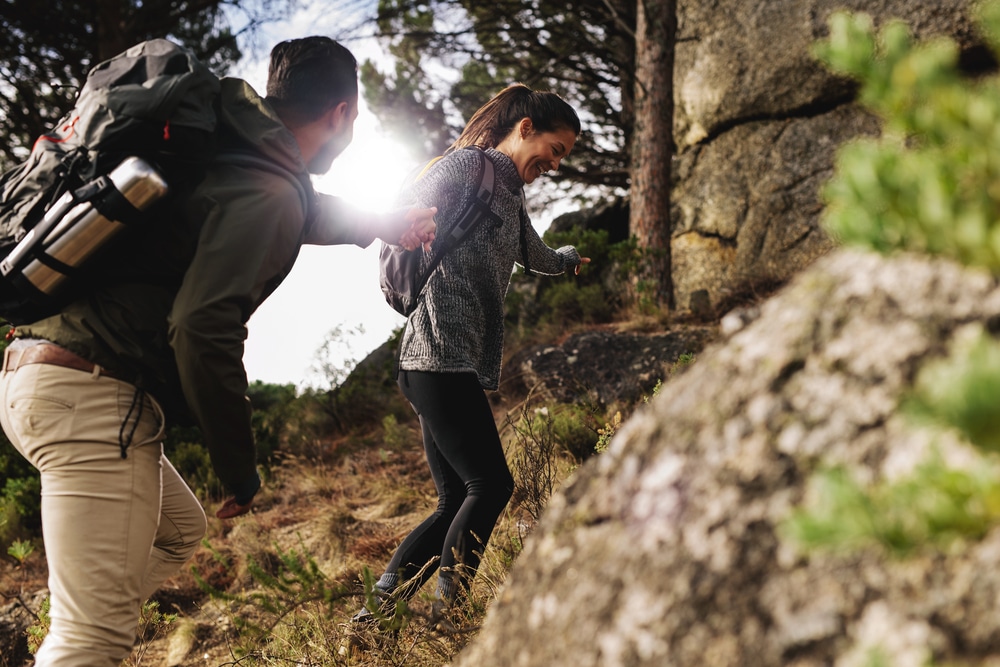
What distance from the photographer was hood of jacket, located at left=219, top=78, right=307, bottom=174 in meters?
1.70

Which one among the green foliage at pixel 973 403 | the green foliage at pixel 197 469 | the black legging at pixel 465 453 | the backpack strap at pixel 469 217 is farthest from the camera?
the green foliage at pixel 197 469

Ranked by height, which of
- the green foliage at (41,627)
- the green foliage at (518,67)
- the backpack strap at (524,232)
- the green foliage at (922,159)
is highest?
the green foliage at (518,67)

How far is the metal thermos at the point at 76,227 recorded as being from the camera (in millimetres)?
1533

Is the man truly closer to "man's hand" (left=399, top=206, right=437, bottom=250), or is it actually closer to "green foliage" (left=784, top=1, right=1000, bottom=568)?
"man's hand" (left=399, top=206, right=437, bottom=250)

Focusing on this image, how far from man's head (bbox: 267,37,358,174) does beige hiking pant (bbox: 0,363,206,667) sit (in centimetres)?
83

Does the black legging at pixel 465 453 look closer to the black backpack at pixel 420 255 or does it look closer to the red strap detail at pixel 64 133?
the black backpack at pixel 420 255

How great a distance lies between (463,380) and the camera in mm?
2395

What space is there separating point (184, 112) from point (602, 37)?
8.73 metres

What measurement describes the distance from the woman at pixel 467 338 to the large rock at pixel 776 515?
54.1 inches

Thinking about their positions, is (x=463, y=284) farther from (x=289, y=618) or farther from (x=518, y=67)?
(x=518, y=67)

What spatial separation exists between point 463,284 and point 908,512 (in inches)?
79.2

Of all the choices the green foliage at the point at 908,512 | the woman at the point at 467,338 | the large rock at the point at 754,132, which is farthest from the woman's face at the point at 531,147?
the large rock at the point at 754,132

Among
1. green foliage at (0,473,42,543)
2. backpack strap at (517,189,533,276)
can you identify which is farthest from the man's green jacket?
green foliage at (0,473,42,543)

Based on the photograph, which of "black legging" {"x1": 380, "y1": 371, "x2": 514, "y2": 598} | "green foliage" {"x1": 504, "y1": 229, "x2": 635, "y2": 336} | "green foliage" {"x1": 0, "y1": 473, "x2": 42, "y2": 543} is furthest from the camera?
"green foliage" {"x1": 504, "y1": 229, "x2": 635, "y2": 336}
